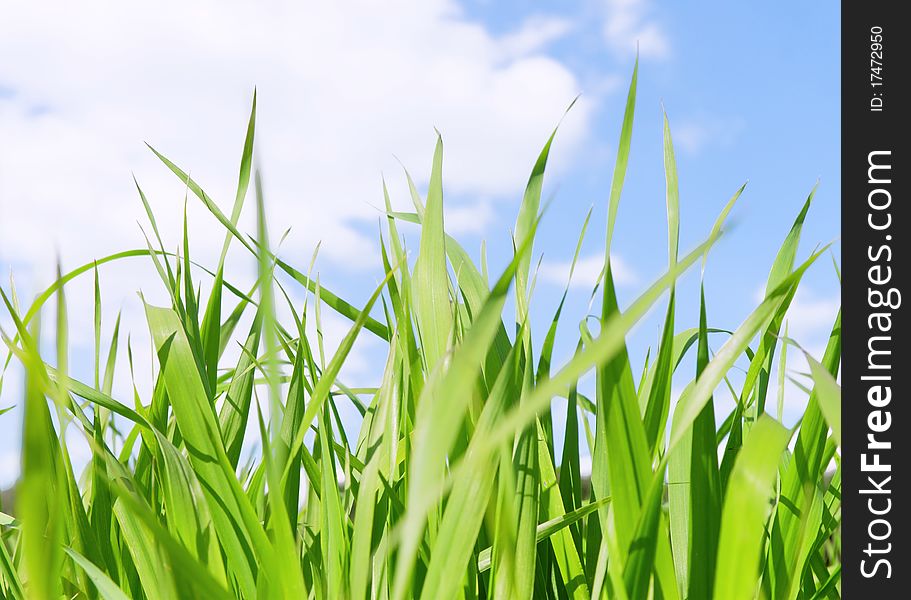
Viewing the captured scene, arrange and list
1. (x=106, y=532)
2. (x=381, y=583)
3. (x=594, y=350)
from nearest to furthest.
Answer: (x=594, y=350) < (x=381, y=583) < (x=106, y=532)

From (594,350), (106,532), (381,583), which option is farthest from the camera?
(106,532)

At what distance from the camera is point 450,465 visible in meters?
0.40

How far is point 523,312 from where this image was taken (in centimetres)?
45

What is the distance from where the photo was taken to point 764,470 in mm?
257

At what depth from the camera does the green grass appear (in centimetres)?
24

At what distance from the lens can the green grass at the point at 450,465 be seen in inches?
9.5
